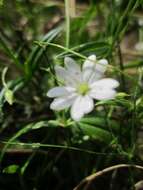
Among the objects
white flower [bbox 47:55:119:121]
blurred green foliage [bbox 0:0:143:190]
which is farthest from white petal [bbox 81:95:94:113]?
blurred green foliage [bbox 0:0:143:190]

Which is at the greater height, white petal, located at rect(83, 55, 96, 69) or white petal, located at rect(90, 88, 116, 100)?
white petal, located at rect(83, 55, 96, 69)

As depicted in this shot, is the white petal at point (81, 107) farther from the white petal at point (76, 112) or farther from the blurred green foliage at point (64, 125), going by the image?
the blurred green foliage at point (64, 125)

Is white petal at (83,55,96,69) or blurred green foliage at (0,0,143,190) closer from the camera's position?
white petal at (83,55,96,69)

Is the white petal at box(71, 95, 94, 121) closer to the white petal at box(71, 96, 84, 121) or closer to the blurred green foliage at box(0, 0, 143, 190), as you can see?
the white petal at box(71, 96, 84, 121)

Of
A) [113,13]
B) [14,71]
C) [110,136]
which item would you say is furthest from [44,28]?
[110,136]

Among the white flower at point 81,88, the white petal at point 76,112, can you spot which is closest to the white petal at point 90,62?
the white flower at point 81,88

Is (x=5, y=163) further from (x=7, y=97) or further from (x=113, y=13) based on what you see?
(x=113, y=13)
